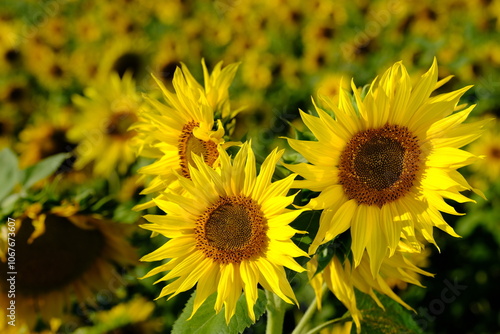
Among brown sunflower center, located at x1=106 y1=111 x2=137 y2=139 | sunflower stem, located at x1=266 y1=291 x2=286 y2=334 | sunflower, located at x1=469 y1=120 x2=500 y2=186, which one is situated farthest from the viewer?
sunflower, located at x1=469 y1=120 x2=500 y2=186

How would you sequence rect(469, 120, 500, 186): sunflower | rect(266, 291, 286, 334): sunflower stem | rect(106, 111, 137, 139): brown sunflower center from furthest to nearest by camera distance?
rect(469, 120, 500, 186): sunflower → rect(106, 111, 137, 139): brown sunflower center → rect(266, 291, 286, 334): sunflower stem

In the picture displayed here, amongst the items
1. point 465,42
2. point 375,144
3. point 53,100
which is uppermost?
point 53,100

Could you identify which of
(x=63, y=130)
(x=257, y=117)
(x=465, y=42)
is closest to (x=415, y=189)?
(x=63, y=130)

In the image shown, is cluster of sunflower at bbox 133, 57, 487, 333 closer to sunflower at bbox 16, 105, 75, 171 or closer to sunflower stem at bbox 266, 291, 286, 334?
sunflower stem at bbox 266, 291, 286, 334

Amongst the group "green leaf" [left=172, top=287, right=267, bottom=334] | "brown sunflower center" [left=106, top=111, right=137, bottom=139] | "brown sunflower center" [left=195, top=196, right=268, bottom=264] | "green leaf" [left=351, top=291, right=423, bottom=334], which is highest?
"brown sunflower center" [left=106, top=111, right=137, bottom=139]

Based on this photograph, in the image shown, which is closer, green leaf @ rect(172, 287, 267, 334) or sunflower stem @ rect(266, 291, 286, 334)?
green leaf @ rect(172, 287, 267, 334)

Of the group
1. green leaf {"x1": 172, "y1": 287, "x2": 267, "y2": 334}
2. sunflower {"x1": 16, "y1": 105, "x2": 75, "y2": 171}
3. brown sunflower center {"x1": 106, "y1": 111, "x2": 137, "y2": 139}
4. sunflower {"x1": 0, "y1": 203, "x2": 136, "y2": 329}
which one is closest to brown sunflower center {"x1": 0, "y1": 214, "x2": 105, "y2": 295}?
sunflower {"x1": 0, "y1": 203, "x2": 136, "y2": 329}

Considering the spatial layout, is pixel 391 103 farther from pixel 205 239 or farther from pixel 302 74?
pixel 302 74

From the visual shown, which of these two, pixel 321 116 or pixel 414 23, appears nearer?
pixel 321 116

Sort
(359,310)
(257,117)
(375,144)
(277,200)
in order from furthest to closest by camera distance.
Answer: (257,117)
(359,310)
(375,144)
(277,200)
